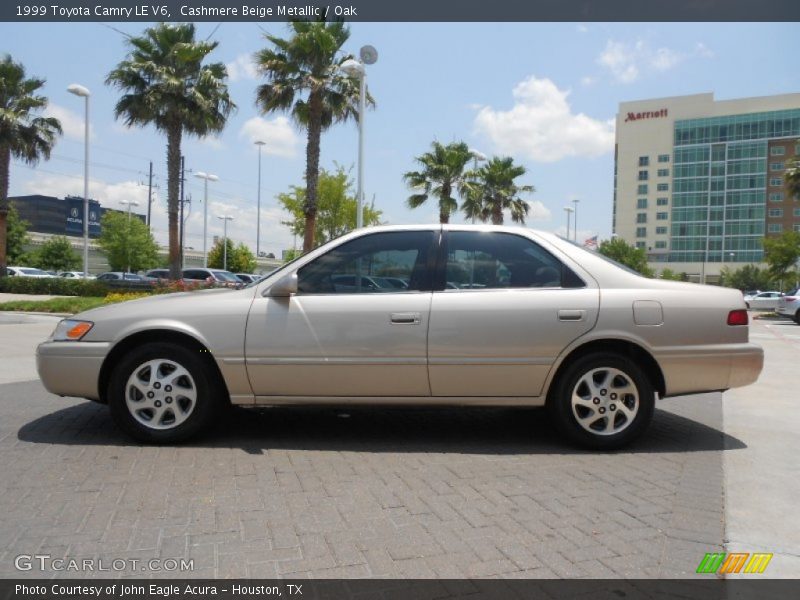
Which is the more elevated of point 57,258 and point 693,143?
point 693,143

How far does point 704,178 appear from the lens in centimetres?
9775

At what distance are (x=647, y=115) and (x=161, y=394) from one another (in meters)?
111

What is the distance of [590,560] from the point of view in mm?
2906

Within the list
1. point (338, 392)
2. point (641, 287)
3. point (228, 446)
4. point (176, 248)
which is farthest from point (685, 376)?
point (176, 248)

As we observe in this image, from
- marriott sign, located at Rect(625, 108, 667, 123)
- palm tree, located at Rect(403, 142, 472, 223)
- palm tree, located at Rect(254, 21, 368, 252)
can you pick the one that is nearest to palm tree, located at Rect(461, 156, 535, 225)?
palm tree, located at Rect(403, 142, 472, 223)

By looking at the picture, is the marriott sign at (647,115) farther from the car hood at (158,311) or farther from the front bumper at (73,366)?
the front bumper at (73,366)

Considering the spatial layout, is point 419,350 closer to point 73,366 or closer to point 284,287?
point 284,287

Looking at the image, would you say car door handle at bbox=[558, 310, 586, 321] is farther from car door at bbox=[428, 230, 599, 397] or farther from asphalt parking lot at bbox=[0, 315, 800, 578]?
asphalt parking lot at bbox=[0, 315, 800, 578]

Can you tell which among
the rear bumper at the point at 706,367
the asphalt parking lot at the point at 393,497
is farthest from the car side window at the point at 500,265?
the asphalt parking lot at the point at 393,497

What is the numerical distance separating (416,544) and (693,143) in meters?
108

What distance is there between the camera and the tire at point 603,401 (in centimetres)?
452

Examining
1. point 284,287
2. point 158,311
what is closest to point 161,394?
point 158,311
